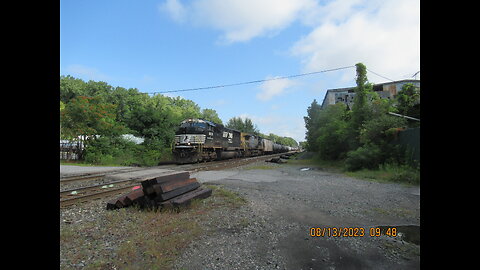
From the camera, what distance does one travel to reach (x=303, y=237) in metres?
4.19

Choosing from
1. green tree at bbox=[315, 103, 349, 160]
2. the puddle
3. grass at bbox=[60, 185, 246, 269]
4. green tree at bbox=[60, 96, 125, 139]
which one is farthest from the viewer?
green tree at bbox=[315, 103, 349, 160]

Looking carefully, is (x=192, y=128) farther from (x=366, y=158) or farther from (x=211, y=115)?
(x=211, y=115)

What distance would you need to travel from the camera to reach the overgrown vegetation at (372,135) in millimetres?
12820

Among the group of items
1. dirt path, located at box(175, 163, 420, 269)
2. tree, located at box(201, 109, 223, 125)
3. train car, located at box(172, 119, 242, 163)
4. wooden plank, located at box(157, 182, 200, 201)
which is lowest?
dirt path, located at box(175, 163, 420, 269)

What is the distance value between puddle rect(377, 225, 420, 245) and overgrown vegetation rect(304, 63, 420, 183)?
6.43 meters

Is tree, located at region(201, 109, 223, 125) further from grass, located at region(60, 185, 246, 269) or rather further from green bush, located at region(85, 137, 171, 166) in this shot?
grass, located at region(60, 185, 246, 269)

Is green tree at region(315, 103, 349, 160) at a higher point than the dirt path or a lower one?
higher

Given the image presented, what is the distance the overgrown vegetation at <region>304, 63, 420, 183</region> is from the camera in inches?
505

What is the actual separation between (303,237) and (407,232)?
1.99 meters

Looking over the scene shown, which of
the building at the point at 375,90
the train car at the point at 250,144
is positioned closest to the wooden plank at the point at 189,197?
the train car at the point at 250,144

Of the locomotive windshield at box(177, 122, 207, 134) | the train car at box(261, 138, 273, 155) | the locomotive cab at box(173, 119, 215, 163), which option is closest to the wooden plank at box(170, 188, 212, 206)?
the locomotive cab at box(173, 119, 215, 163)
